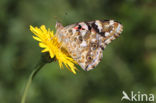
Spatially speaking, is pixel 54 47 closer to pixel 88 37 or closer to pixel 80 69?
pixel 88 37

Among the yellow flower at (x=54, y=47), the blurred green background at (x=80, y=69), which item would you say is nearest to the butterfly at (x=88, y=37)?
the yellow flower at (x=54, y=47)

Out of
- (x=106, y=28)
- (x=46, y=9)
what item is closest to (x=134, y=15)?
(x=46, y=9)

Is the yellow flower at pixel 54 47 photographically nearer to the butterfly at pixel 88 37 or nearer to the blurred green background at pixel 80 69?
the butterfly at pixel 88 37

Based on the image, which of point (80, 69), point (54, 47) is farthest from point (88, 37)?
point (80, 69)

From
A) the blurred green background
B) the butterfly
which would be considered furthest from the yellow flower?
the blurred green background

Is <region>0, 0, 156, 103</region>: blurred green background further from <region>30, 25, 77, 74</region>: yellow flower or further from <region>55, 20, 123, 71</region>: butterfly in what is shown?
<region>30, 25, 77, 74</region>: yellow flower
